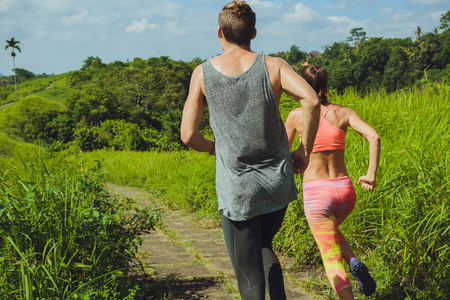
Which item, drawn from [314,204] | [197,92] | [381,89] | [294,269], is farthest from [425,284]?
[381,89]

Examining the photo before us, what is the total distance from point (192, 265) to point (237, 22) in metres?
2.83

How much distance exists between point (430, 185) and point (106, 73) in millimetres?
71630

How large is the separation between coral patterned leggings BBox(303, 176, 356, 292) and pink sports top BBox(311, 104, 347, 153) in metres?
0.21

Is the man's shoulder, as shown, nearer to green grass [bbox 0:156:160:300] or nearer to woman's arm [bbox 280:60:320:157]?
woman's arm [bbox 280:60:320:157]

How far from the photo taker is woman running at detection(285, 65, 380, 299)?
2.83 metres

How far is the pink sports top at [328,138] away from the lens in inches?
114

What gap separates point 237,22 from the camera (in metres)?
2.01

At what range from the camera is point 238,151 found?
199cm

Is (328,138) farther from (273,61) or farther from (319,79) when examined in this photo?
(273,61)

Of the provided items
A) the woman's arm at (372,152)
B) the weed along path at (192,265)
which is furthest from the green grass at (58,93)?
the woman's arm at (372,152)

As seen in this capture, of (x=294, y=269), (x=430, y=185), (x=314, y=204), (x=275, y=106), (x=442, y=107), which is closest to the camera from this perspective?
(x=275, y=106)

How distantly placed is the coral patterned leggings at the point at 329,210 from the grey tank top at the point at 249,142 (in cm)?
86

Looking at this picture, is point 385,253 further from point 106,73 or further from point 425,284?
point 106,73

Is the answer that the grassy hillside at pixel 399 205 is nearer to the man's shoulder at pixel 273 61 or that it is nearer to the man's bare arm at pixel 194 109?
the man's shoulder at pixel 273 61
